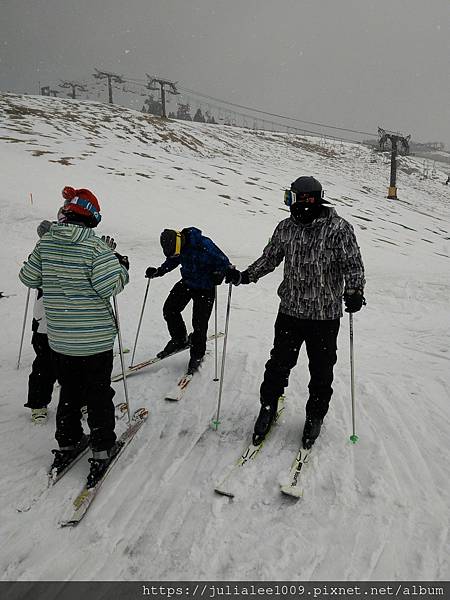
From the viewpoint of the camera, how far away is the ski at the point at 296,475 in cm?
285

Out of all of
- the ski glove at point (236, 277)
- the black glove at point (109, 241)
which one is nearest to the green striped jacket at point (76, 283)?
the black glove at point (109, 241)

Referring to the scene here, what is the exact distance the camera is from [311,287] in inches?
123

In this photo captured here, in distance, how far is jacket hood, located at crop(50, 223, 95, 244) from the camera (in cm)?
266

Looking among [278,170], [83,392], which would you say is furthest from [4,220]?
[278,170]

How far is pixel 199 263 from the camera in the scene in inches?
181

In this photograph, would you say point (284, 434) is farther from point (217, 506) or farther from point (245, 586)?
point (245, 586)

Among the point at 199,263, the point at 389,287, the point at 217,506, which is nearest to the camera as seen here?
the point at 217,506

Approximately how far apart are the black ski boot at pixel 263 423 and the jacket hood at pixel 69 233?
2252mm

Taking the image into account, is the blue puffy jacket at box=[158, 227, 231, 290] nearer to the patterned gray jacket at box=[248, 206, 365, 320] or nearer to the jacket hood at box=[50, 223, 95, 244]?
the patterned gray jacket at box=[248, 206, 365, 320]

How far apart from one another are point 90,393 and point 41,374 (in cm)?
121

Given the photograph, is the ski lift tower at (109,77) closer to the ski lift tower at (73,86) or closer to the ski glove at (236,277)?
the ski lift tower at (73,86)

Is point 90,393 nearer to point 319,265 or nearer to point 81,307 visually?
point 81,307

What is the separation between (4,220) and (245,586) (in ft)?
42.1

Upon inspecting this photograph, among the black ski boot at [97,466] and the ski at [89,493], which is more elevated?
the black ski boot at [97,466]
